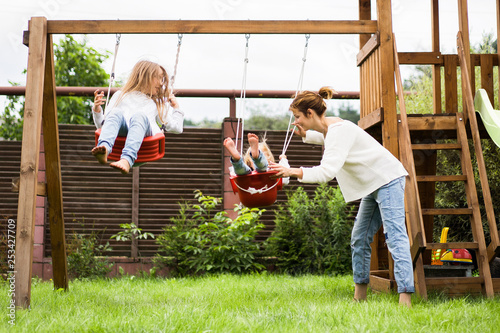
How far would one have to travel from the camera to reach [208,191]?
23.5ft

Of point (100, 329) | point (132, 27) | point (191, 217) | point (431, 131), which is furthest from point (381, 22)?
point (191, 217)

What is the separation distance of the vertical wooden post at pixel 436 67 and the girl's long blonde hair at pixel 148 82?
2.82m

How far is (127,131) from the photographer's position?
4.23m

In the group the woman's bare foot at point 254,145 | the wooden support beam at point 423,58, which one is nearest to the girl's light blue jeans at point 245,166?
the woman's bare foot at point 254,145

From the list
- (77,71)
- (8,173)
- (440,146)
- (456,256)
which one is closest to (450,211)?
(440,146)

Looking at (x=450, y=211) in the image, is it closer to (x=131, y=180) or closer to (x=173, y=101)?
(x=173, y=101)

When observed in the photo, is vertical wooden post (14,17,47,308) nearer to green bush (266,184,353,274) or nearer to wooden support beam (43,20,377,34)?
wooden support beam (43,20,377,34)

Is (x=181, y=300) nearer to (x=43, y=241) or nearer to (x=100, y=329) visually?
(x=100, y=329)

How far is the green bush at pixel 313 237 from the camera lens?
6512 mm

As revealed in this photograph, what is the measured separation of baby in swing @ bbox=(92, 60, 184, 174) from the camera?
395 centimetres

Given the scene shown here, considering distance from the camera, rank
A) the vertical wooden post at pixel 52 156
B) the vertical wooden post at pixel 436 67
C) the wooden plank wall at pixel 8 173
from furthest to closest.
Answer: the wooden plank wall at pixel 8 173 < the vertical wooden post at pixel 436 67 < the vertical wooden post at pixel 52 156

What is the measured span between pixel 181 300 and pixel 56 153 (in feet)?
5.23

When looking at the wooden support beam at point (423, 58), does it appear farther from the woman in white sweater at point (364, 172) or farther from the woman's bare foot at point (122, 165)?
the woman's bare foot at point (122, 165)

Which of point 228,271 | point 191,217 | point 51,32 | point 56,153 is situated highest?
point 51,32
